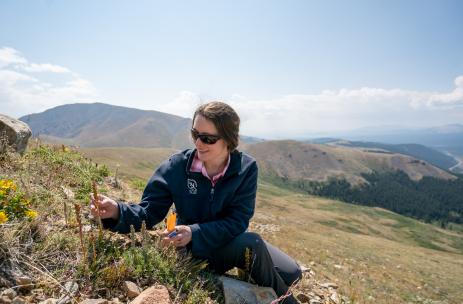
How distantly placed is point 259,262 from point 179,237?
1.12 m

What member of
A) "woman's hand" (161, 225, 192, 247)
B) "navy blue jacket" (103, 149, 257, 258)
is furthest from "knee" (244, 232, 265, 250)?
"woman's hand" (161, 225, 192, 247)

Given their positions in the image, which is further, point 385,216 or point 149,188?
point 385,216

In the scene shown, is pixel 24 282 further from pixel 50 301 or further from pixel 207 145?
pixel 207 145

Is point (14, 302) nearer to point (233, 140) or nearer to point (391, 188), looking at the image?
point (233, 140)

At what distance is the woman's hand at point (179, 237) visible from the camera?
4025mm

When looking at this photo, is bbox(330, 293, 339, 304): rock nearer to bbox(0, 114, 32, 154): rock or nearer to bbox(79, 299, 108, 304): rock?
bbox(79, 299, 108, 304): rock

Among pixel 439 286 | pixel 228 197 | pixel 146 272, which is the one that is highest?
pixel 228 197

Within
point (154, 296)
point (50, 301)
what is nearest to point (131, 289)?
point (154, 296)

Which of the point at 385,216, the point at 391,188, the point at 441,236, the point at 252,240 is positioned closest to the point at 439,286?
the point at 252,240

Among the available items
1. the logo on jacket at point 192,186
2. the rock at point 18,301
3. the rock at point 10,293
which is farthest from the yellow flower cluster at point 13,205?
the logo on jacket at point 192,186

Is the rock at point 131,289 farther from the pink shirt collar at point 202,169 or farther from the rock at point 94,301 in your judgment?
the pink shirt collar at point 202,169

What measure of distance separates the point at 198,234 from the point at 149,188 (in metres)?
1.05

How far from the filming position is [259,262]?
4.44 m

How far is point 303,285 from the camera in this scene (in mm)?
5969
